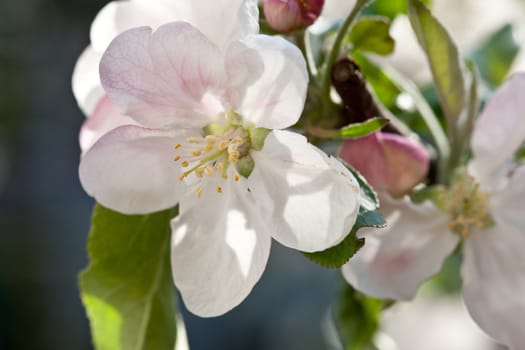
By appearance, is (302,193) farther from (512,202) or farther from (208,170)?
(512,202)

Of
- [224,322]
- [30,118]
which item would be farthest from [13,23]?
[224,322]

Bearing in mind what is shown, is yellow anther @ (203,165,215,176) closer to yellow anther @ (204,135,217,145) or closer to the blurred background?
yellow anther @ (204,135,217,145)

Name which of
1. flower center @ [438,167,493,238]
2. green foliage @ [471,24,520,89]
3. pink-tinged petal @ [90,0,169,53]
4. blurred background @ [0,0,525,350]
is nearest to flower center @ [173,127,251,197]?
pink-tinged petal @ [90,0,169,53]

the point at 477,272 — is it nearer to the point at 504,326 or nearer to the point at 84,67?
the point at 504,326

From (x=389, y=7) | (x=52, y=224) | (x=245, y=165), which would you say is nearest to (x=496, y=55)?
(x=389, y=7)

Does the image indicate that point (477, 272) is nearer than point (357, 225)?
No

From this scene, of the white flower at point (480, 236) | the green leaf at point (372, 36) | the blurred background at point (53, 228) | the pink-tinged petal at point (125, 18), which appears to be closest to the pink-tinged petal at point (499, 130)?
the white flower at point (480, 236)
